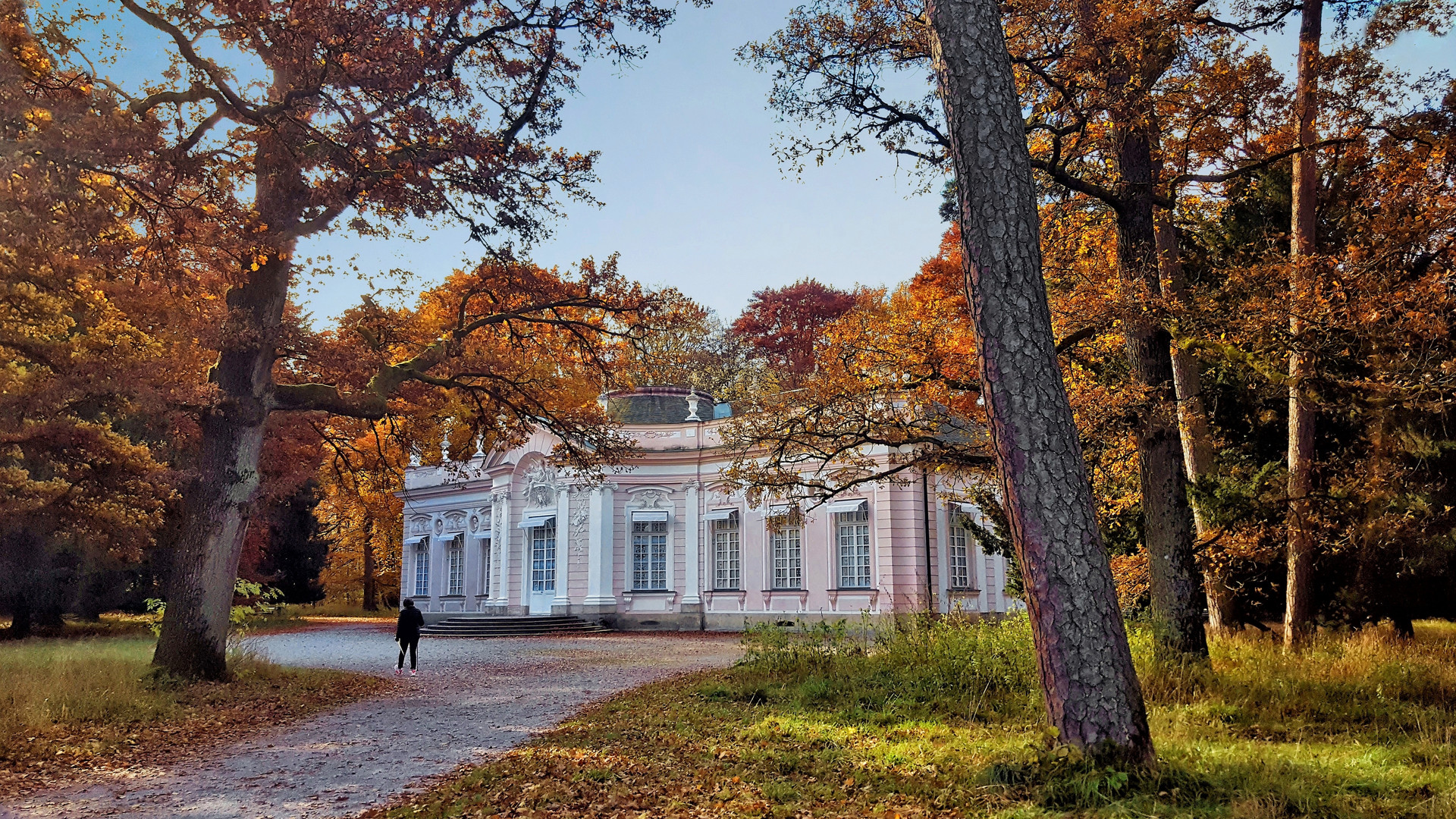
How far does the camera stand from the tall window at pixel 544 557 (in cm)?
2519

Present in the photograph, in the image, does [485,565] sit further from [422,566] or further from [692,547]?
[692,547]

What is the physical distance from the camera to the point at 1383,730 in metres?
6.48

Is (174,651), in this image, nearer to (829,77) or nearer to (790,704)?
(790,704)

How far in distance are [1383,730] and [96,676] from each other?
11.5 m

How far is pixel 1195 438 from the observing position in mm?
10086

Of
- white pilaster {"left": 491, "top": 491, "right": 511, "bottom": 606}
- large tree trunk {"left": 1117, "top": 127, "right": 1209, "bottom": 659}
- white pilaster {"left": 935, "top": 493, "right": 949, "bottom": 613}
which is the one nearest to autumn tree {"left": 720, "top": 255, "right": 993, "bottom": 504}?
large tree trunk {"left": 1117, "top": 127, "right": 1209, "bottom": 659}

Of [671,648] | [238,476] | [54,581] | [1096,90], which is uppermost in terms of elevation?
[1096,90]

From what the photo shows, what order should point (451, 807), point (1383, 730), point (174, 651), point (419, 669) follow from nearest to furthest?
point (451, 807) < point (1383, 730) < point (174, 651) < point (419, 669)

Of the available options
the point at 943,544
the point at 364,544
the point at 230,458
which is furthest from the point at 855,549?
the point at 364,544

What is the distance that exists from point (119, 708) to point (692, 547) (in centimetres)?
1629

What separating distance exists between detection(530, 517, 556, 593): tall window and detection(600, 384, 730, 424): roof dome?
12.2 ft

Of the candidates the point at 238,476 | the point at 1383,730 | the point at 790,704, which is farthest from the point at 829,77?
the point at 238,476

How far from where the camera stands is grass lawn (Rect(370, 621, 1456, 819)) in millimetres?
4730

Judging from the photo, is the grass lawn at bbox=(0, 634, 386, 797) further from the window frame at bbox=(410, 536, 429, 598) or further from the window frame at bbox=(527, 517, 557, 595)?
the window frame at bbox=(410, 536, 429, 598)
